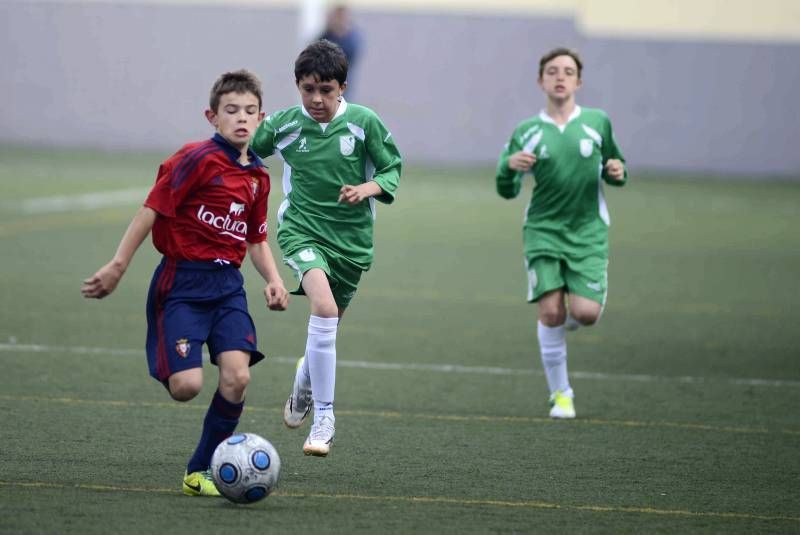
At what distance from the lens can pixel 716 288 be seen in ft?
46.0

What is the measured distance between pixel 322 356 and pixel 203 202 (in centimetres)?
116

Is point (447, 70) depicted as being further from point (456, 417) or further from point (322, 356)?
point (322, 356)

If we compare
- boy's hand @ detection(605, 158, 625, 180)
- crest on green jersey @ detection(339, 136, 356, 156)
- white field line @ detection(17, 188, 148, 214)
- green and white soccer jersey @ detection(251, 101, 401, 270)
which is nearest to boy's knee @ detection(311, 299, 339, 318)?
green and white soccer jersey @ detection(251, 101, 401, 270)

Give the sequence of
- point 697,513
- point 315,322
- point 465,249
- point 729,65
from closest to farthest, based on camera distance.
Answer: point 697,513, point 315,322, point 465,249, point 729,65

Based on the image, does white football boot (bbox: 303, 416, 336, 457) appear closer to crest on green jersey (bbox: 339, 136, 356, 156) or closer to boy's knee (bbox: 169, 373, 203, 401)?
boy's knee (bbox: 169, 373, 203, 401)

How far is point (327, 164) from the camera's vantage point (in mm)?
7039

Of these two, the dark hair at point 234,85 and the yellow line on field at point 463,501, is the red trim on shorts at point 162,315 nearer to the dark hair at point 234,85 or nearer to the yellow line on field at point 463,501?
the yellow line on field at point 463,501

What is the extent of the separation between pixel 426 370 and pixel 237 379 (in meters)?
3.71

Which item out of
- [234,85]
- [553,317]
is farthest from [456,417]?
[234,85]

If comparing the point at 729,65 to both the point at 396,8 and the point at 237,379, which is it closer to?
the point at 396,8

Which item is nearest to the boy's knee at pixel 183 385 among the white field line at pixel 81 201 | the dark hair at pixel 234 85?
the dark hair at pixel 234 85

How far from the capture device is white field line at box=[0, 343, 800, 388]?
9.38 meters

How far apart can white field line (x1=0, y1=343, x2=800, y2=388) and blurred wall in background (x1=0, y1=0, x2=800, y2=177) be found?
65.6 ft

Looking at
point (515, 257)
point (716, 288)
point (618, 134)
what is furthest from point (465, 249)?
point (618, 134)
